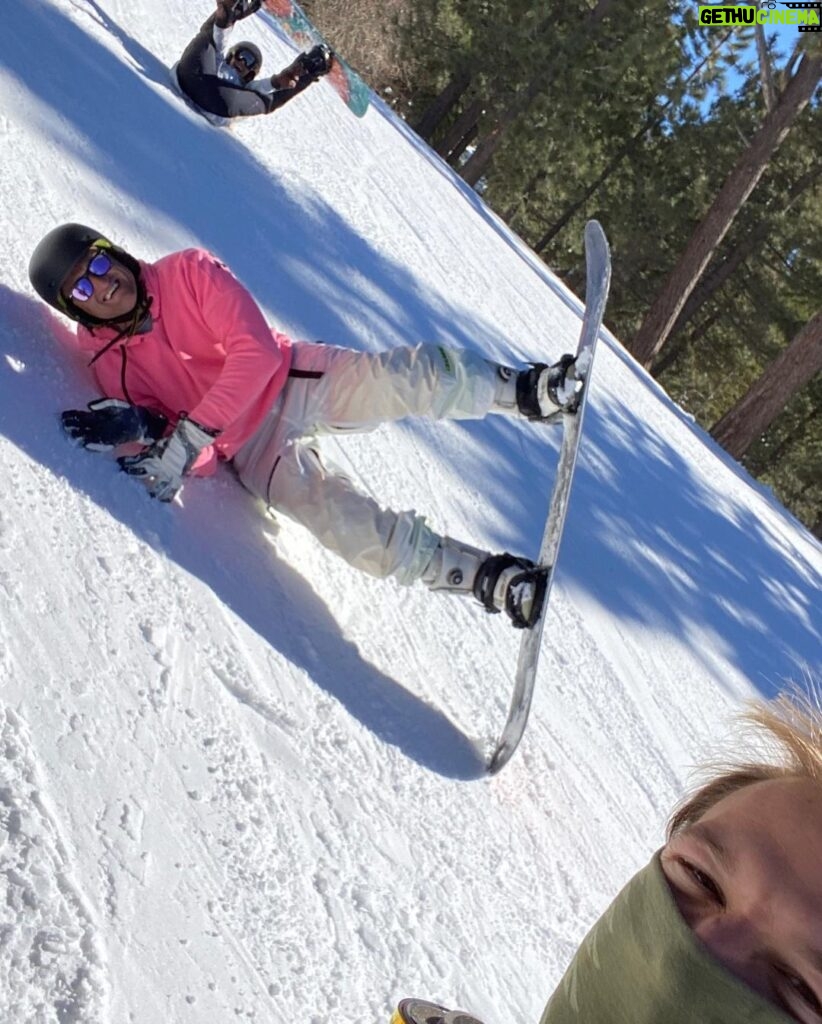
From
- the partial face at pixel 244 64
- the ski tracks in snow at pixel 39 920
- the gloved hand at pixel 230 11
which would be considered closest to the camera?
the ski tracks in snow at pixel 39 920

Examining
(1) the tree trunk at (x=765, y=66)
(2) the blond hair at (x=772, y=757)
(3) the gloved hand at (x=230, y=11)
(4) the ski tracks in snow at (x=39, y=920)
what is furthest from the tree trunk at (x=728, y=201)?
(4) the ski tracks in snow at (x=39, y=920)

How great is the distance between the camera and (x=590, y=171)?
19.2 metres

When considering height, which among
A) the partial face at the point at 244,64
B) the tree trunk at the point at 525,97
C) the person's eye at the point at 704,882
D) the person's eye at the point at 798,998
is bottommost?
the person's eye at the point at 704,882

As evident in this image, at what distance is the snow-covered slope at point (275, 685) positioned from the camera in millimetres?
1889

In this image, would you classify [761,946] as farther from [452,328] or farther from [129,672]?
[452,328]

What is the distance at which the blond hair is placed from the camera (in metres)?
1.18

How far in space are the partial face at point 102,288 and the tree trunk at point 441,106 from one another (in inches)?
702

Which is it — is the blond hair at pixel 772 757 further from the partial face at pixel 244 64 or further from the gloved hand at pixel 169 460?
the partial face at pixel 244 64

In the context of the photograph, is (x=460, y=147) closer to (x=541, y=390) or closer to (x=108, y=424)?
(x=541, y=390)

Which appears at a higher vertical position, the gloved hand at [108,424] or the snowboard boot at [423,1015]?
the snowboard boot at [423,1015]

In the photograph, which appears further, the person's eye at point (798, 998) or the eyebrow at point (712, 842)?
the eyebrow at point (712, 842)

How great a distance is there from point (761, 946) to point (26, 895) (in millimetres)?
1188

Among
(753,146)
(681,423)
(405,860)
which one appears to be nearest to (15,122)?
(405,860)

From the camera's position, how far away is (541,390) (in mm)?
3252
